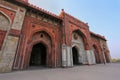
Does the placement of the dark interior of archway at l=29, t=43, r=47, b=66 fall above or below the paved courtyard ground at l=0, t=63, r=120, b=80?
above

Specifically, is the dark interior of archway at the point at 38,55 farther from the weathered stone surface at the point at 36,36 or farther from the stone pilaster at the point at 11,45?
the stone pilaster at the point at 11,45

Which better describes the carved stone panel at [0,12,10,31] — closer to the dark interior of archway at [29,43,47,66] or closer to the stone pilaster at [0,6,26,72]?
the stone pilaster at [0,6,26,72]

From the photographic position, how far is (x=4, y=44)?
654 centimetres

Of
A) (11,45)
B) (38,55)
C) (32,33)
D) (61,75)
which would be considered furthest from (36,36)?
(61,75)

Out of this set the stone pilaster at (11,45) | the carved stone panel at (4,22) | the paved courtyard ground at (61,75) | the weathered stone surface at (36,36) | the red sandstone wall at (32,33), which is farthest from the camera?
the red sandstone wall at (32,33)

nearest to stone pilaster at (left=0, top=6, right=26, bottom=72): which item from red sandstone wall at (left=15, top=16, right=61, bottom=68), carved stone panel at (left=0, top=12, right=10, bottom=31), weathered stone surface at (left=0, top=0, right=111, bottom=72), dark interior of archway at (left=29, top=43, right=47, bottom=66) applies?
weathered stone surface at (left=0, top=0, right=111, bottom=72)

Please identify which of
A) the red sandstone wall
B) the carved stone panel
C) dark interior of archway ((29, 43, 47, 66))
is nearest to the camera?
the carved stone panel

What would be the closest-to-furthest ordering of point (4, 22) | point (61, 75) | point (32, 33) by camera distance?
point (61, 75)
point (4, 22)
point (32, 33)

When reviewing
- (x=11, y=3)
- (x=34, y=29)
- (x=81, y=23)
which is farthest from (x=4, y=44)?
(x=81, y=23)

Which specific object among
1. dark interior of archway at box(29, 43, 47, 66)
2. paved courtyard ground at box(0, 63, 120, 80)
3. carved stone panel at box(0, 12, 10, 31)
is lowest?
paved courtyard ground at box(0, 63, 120, 80)

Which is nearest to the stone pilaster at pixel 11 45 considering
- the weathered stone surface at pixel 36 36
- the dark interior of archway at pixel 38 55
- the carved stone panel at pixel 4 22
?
the weathered stone surface at pixel 36 36

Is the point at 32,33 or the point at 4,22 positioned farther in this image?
the point at 32,33

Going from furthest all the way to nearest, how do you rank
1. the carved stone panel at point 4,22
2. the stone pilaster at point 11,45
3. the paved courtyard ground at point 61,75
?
1. the carved stone panel at point 4,22
2. the stone pilaster at point 11,45
3. the paved courtyard ground at point 61,75

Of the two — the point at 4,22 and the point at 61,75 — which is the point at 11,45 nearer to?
the point at 4,22
